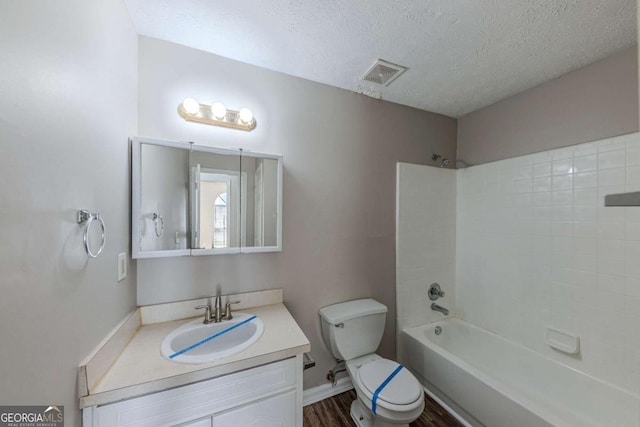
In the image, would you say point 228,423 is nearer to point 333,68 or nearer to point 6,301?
point 6,301

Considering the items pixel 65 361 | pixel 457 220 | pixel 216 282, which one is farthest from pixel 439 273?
pixel 65 361

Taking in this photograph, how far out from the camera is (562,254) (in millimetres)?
1625

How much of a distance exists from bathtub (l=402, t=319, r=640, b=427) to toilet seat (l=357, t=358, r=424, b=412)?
42 cm

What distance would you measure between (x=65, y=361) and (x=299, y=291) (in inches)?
46.5

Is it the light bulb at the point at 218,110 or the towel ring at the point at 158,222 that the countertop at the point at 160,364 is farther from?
the light bulb at the point at 218,110

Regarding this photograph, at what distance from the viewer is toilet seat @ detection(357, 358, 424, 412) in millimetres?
1307

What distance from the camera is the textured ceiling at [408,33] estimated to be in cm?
116

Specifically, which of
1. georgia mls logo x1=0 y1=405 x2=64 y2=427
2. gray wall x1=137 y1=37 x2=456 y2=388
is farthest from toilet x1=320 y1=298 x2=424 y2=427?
georgia mls logo x1=0 y1=405 x2=64 y2=427

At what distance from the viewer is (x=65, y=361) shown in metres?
0.74

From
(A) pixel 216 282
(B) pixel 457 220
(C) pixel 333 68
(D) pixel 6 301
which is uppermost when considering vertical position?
(C) pixel 333 68

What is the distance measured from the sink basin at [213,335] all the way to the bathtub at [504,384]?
53.8 inches

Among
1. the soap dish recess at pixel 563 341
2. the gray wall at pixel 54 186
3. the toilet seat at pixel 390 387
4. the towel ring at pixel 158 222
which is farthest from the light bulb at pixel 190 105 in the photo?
the soap dish recess at pixel 563 341

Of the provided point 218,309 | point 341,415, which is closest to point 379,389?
point 341,415

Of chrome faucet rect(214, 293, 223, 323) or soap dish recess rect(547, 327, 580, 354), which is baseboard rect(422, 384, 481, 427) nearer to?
soap dish recess rect(547, 327, 580, 354)
